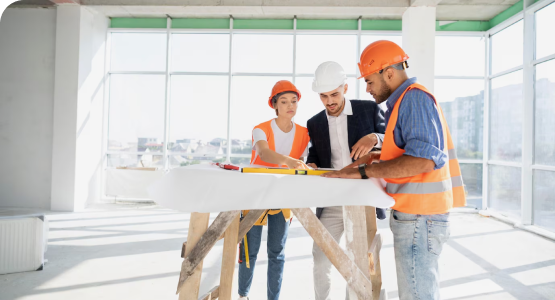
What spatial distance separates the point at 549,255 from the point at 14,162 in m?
9.17

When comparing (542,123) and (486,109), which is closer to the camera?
(542,123)

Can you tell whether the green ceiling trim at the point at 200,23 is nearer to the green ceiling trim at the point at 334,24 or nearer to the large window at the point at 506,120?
the green ceiling trim at the point at 334,24

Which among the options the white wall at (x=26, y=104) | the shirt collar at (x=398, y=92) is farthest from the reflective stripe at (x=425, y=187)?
the white wall at (x=26, y=104)

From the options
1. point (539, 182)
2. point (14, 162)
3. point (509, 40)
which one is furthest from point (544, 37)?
point (14, 162)

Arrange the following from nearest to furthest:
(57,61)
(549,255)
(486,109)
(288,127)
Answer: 1. (288,127)
2. (549,255)
3. (57,61)
4. (486,109)

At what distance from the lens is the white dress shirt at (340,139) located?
2.38 m

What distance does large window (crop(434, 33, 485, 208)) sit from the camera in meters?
7.80

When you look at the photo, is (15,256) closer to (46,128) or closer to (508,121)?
(46,128)

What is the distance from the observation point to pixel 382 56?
5.29 feet

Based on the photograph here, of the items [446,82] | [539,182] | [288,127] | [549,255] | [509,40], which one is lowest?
[549,255]

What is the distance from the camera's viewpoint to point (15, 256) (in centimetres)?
354

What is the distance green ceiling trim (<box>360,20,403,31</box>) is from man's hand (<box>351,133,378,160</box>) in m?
6.65

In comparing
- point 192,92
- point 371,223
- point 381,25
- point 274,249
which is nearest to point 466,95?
point 381,25

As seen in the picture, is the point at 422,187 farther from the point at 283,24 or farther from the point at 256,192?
the point at 283,24
